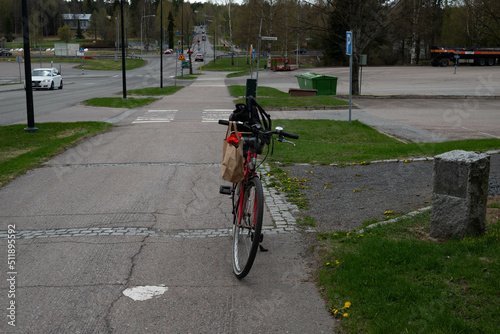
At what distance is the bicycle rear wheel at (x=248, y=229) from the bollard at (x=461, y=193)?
1.86 metres

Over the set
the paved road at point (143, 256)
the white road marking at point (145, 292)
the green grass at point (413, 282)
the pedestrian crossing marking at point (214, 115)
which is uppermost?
the green grass at point (413, 282)

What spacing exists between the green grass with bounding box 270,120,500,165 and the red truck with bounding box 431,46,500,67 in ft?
195

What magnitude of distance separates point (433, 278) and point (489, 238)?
1.03 meters

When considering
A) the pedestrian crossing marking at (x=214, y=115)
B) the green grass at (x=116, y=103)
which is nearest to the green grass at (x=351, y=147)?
the pedestrian crossing marking at (x=214, y=115)

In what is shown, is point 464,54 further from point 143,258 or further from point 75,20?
point 75,20

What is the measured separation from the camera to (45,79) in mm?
40125

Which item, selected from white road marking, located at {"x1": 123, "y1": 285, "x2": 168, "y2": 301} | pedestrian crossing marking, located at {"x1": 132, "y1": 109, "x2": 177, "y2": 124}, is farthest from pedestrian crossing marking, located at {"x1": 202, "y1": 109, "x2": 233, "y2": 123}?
white road marking, located at {"x1": 123, "y1": 285, "x2": 168, "y2": 301}

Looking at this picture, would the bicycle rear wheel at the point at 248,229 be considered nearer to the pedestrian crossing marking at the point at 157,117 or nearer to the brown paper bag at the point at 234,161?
the brown paper bag at the point at 234,161

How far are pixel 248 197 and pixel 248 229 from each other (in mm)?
325

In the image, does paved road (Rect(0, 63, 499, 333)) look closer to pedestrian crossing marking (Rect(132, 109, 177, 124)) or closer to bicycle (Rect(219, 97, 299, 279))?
bicycle (Rect(219, 97, 299, 279))

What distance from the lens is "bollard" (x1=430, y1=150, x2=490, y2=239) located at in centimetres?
505

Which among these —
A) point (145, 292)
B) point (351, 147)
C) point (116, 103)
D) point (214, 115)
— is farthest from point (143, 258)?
point (116, 103)

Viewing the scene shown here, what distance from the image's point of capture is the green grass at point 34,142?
33.4ft

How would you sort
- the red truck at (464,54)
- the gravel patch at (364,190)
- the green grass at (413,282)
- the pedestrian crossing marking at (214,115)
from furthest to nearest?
the red truck at (464,54) < the pedestrian crossing marking at (214,115) < the gravel patch at (364,190) < the green grass at (413,282)
